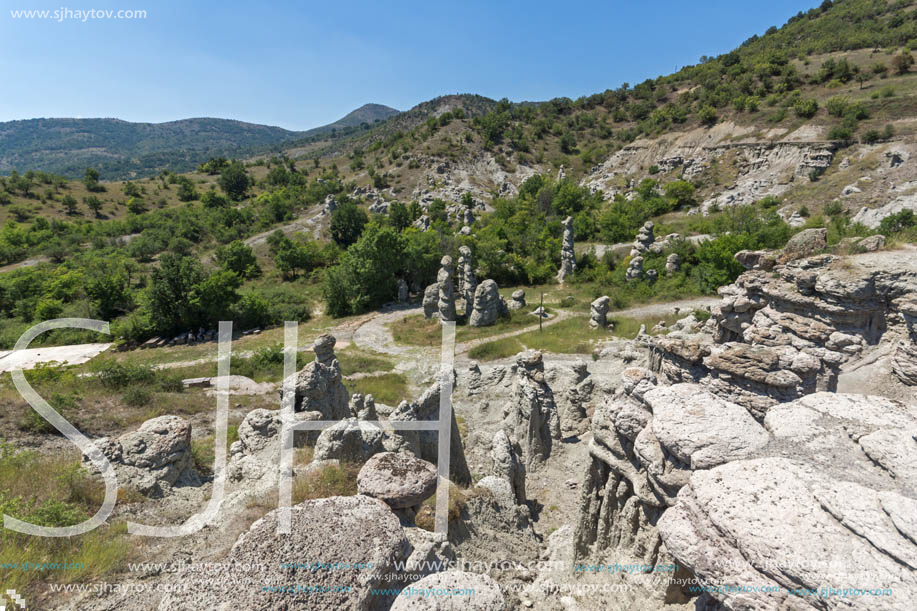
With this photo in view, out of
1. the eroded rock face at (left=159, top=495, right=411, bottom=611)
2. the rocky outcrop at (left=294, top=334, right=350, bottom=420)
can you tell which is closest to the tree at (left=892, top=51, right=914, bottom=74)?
the rocky outcrop at (left=294, top=334, right=350, bottom=420)

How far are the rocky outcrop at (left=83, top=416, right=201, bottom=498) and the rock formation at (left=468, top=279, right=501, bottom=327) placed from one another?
23.9 meters

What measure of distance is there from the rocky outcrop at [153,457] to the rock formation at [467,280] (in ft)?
85.9

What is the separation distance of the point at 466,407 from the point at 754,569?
51.7ft

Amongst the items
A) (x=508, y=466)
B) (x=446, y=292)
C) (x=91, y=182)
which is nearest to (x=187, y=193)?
(x=91, y=182)

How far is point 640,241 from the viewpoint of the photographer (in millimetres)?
38125

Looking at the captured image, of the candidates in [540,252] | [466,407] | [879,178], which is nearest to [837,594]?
[466,407]

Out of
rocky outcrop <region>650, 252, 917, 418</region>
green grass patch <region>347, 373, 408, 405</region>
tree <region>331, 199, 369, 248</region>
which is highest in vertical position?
tree <region>331, 199, 369, 248</region>

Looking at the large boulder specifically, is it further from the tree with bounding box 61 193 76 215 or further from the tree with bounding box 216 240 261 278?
the tree with bounding box 61 193 76 215

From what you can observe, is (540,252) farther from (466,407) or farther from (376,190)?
(376,190)

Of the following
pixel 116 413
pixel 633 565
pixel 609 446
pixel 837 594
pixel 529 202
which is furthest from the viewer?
pixel 529 202

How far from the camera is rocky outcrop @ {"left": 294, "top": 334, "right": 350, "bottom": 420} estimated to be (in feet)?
37.9

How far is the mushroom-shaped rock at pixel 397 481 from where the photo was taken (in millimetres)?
5805

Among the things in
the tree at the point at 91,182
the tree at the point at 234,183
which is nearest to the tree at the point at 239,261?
the tree at the point at 234,183

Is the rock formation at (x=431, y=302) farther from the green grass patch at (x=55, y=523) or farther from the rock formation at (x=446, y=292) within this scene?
the green grass patch at (x=55, y=523)
